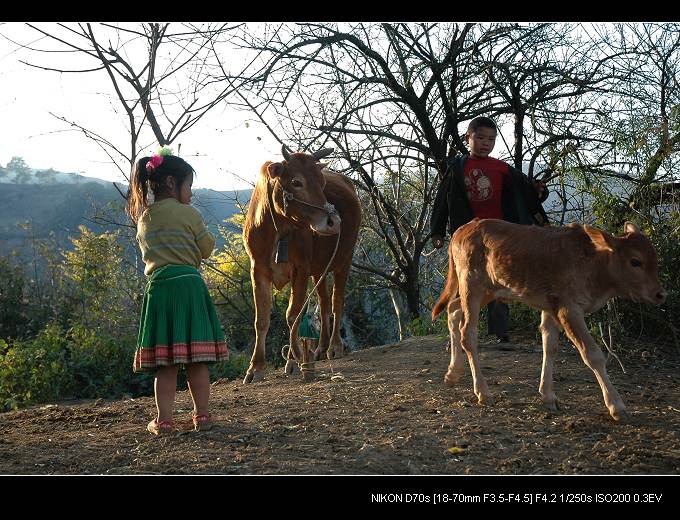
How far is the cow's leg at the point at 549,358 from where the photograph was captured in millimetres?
5359

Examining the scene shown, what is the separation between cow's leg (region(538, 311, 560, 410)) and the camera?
5.36 metres

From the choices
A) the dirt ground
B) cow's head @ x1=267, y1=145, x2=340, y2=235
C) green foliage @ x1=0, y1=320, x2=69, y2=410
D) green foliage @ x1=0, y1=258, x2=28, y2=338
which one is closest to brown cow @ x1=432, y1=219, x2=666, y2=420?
Answer: the dirt ground

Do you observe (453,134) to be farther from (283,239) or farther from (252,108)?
(283,239)

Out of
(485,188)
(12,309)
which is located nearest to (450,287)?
(485,188)

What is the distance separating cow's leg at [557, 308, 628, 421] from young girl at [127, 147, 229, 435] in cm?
242

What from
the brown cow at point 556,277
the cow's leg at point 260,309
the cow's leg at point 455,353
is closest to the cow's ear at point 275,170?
the cow's leg at point 260,309

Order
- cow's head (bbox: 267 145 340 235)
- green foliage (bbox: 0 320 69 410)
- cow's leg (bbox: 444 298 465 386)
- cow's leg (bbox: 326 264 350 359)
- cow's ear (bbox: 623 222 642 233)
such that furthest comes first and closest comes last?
green foliage (bbox: 0 320 69 410)
cow's leg (bbox: 326 264 350 359)
cow's head (bbox: 267 145 340 235)
cow's leg (bbox: 444 298 465 386)
cow's ear (bbox: 623 222 642 233)

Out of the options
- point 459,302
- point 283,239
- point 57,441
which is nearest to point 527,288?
point 459,302

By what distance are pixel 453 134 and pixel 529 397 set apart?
4.60 meters

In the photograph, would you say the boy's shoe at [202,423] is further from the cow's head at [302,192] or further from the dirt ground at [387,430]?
the cow's head at [302,192]

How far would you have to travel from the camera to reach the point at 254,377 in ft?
24.3

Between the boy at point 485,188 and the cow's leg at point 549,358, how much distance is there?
145 centimetres

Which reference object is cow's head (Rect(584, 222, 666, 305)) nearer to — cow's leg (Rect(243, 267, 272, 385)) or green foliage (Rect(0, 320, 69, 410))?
cow's leg (Rect(243, 267, 272, 385))

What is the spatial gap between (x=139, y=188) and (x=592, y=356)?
3.36m
